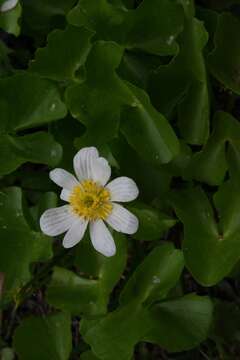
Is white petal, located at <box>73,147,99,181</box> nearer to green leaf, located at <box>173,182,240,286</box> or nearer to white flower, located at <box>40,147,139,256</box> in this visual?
white flower, located at <box>40,147,139,256</box>

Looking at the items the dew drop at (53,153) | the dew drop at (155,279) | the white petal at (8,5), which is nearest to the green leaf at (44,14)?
the white petal at (8,5)

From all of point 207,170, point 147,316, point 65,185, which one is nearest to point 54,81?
point 65,185

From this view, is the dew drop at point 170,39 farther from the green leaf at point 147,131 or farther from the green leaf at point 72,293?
the green leaf at point 72,293

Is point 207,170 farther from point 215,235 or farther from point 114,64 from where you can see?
point 114,64

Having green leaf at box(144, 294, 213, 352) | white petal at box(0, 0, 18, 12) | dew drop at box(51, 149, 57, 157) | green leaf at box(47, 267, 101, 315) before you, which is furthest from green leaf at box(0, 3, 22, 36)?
green leaf at box(144, 294, 213, 352)

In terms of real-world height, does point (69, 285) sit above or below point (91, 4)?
below

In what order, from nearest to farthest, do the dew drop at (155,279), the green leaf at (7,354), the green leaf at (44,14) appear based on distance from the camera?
the dew drop at (155,279) → the green leaf at (44,14) → the green leaf at (7,354)
